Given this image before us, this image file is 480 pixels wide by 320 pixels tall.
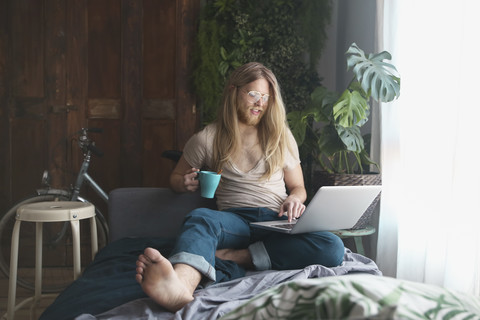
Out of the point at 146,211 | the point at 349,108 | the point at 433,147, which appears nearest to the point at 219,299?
the point at 146,211

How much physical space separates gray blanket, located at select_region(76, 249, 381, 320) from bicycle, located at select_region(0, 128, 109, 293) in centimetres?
162

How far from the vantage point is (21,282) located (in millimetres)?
2891

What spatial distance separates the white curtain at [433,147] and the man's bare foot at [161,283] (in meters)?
1.11

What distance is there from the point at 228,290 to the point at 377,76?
1.29m

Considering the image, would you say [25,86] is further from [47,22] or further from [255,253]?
[255,253]

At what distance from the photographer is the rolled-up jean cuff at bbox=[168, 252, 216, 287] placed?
4.82 ft

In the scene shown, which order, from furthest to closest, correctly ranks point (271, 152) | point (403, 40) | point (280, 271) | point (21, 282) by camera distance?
point (21, 282)
point (403, 40)
point (271, 152)
point (280, 271)

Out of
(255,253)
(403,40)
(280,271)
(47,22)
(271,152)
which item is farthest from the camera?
(47,22)

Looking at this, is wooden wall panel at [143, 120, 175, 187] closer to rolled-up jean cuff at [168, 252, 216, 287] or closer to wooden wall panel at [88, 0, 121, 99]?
wooden wall panel at [88, 0, 121, 99]

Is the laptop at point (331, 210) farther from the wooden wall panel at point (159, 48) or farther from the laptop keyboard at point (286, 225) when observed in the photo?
the wooden wall panel at point (159, 48)

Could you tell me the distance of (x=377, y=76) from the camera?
Result: 7.50ft

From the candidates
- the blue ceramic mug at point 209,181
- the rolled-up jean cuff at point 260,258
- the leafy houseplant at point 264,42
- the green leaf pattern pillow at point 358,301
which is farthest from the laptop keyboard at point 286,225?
the leafy houseplant at point 264,42

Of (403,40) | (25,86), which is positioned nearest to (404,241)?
(403,40)

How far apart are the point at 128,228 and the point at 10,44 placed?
6.58 ft
